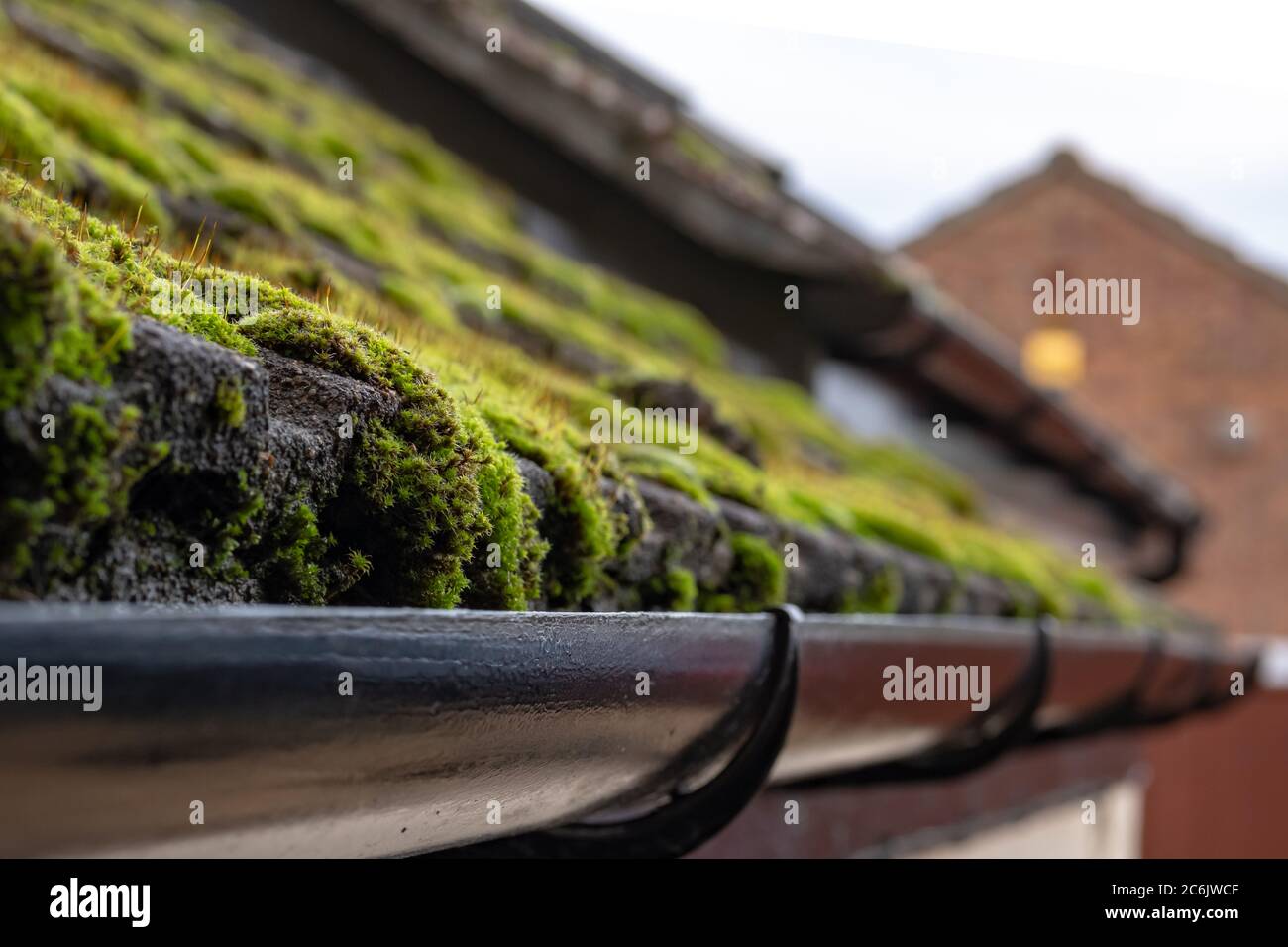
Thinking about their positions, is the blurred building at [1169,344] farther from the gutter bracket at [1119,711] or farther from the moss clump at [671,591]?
the moss clump at [671,591]

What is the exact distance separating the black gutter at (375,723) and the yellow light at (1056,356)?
19335 millimetres

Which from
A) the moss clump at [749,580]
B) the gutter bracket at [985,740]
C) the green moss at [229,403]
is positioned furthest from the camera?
the gutter bracket at [985,740]

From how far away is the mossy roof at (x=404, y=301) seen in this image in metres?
1.28

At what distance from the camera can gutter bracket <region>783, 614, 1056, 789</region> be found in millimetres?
2758

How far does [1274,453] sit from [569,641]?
66.6ft

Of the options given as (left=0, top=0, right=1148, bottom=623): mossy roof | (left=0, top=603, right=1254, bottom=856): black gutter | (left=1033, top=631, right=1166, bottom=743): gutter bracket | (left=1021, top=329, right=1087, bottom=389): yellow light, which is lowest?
(left=1033, top=631, right=1166, bottom=743): gutter bracket

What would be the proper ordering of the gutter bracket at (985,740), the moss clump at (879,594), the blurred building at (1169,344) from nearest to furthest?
1. the moss clump at (879,594)
2. the gutter bracket at (985,740)
3. the blurred building at (1169,344)

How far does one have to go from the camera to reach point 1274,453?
63.5 ft

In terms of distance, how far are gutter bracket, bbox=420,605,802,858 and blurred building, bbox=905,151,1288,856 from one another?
722 inches

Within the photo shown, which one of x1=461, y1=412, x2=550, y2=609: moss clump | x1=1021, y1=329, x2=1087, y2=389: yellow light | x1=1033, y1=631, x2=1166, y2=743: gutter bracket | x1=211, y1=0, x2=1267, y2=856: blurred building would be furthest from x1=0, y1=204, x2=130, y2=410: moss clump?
x1=1021, y1=329, x2=1087, y2=389: yellow light

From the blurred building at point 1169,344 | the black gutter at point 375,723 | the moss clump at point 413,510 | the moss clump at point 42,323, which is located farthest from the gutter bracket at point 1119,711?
the blurred building at point 1169,344

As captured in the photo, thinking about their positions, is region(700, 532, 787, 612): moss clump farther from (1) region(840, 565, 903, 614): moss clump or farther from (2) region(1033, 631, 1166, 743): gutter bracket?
(2) region(1033, 631, 1166, 743): gutter bracket
